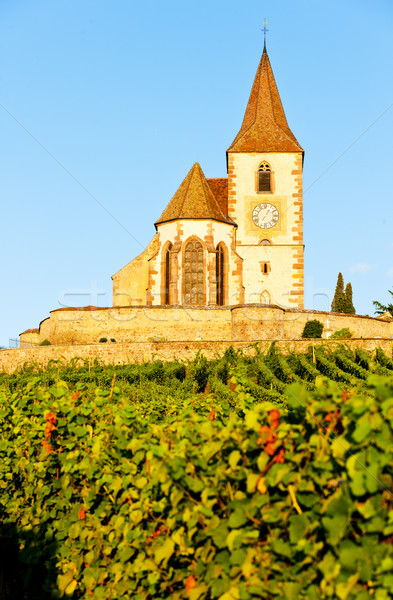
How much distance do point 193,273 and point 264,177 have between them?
7.53 metres

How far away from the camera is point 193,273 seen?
35.3 m

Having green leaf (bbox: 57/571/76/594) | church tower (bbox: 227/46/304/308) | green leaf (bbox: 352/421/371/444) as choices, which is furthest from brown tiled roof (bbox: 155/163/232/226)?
green leaf (bbox: 352/421/371/444)

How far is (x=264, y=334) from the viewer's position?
98.7 ft

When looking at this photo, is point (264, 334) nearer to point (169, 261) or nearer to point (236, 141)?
point (169, 261)

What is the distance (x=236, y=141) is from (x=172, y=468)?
36.4 metres

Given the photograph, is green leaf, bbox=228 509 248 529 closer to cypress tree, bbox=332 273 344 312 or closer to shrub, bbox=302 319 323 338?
shrub, bbox=302 319 323 338

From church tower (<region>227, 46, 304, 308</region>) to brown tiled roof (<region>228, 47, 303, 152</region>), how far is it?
0.06 m

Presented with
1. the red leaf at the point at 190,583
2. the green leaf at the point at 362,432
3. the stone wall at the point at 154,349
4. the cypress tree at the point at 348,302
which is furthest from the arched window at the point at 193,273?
the green leaf at the point at 362,432

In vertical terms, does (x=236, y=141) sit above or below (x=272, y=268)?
above

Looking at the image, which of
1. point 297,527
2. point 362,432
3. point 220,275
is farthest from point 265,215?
point 362,432

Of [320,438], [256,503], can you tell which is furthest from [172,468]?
[320,438]

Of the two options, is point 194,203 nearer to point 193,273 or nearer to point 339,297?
point 193,273

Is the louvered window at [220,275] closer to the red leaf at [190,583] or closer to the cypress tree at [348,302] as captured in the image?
the cypress tree at [348,302]

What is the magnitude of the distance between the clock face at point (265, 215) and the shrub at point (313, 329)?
27.1 ft
